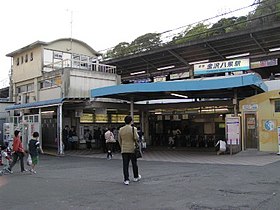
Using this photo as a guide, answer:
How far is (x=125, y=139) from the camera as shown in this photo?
32.6 feet

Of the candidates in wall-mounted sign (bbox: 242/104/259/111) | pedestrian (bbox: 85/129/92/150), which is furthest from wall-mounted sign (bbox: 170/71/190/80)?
wall-mounted sign (bbox: 242/104/259/111)

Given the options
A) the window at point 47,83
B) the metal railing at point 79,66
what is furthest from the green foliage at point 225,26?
the window at point 47,83

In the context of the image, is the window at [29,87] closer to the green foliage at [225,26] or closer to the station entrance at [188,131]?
the green foliage at [225,26]

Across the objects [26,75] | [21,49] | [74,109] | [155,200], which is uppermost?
[21,49]

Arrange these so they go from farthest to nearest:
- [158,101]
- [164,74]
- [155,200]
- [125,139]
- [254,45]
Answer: [164,74] → [158,101] → [254,45] → [125,139] → [155,200]

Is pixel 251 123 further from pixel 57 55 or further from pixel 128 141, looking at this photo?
pixel 57 55

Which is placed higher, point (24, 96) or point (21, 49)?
point (21, 49)

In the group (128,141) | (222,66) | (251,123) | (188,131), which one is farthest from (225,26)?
(128,141)

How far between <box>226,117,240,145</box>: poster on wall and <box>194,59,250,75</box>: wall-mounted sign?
7128mm

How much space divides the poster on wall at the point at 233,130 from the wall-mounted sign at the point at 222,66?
23.4 feet

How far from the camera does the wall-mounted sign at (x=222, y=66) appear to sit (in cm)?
2542

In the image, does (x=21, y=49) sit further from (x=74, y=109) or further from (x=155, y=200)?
(x=155, y=200)

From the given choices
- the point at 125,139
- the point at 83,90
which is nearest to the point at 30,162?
the point at 125,139

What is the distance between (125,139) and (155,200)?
2.76 meters
